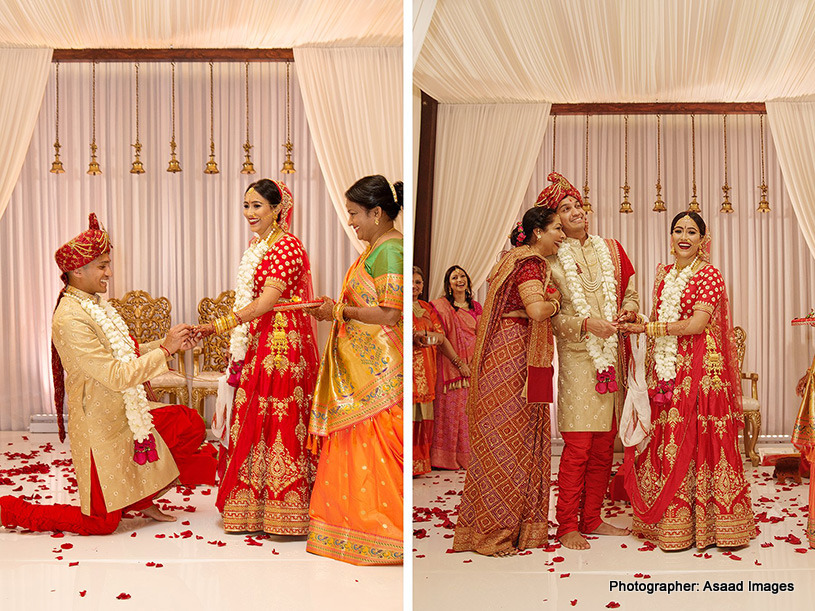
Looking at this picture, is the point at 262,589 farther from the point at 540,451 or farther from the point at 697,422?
the point at 697,422

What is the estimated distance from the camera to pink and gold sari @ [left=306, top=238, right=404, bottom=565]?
10.7ft

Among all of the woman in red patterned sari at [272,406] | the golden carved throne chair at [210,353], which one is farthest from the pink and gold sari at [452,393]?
the woman in red patterned sari at [272,406]

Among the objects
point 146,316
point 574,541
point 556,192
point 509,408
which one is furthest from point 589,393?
point 146,316

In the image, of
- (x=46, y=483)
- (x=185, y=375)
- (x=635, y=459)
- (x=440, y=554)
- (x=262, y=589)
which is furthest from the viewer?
(x=185, y=375)

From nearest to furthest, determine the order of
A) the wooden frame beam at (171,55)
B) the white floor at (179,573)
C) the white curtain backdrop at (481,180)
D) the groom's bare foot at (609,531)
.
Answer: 1. the white floor at (179,573)
2. the groom's bare foot at (609,531)
3. the white curtain backdrop at (481,180)
4. the wooden frame beam at (171,55)

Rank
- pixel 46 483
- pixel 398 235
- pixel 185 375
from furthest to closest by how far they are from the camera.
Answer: pixel 185 375
pixel 46 483
pixel 398 235

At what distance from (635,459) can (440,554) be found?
961mm

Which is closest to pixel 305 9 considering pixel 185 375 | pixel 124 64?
pixel 124 64

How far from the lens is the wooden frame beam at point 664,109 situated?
4727mm

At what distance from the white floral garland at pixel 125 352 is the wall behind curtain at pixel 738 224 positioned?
2964 millimetres

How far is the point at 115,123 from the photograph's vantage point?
605cm

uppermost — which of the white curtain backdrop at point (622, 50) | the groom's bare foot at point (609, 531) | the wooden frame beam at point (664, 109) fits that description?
the white curtain backdrop at point (622, 50)

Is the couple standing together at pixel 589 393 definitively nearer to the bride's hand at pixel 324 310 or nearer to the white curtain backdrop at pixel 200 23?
the bride's hand at pixel 324 310

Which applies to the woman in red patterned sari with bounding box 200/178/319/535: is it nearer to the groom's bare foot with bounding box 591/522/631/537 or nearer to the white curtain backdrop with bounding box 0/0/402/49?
the groom's bare foot with bounding box 591/522/631/537
